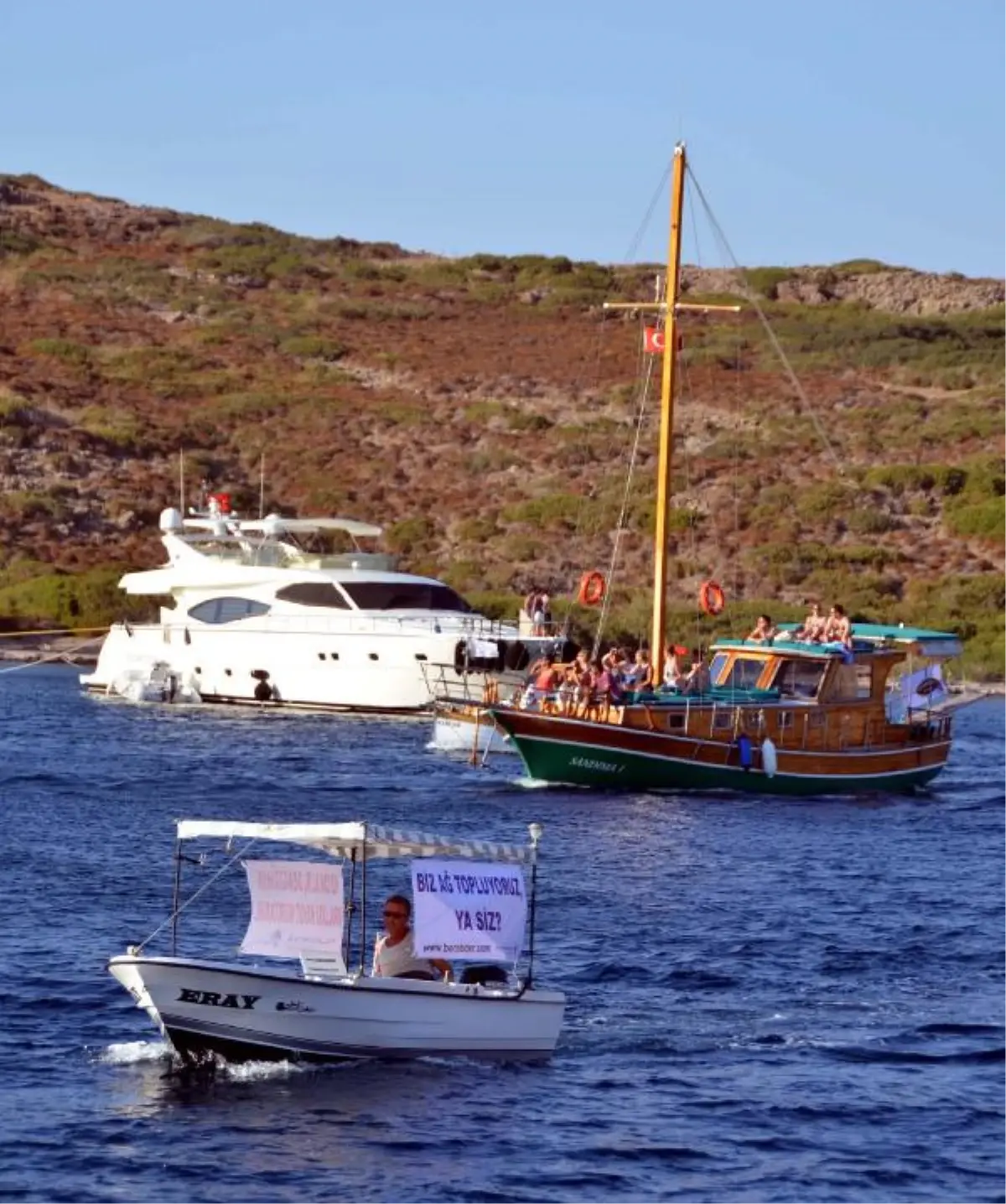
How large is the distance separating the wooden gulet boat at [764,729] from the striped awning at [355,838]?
2028 centimetres

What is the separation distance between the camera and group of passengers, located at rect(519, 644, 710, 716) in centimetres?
4169

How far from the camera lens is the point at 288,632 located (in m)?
59.7

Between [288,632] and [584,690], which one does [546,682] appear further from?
[288,632]

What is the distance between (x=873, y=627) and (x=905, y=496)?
5185 centimetres

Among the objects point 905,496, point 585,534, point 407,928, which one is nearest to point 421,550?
point 585,534

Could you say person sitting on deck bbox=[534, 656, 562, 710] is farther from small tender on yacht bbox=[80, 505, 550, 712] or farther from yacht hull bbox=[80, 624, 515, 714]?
yacht hull bbox=[80, 624, 515, 714]

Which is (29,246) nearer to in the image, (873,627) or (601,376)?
(601,376)

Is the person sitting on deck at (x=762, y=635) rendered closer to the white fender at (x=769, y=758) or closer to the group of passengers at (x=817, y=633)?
the group of passengers at (x=817, y=633)

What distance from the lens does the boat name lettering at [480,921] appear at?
20.5 m

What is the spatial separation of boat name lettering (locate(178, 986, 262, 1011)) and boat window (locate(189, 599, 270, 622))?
4143 centimetres

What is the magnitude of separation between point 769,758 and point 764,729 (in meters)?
0.55

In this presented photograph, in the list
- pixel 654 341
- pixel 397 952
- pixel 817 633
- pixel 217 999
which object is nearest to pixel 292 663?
pixel 654 341

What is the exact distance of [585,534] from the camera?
301 ft

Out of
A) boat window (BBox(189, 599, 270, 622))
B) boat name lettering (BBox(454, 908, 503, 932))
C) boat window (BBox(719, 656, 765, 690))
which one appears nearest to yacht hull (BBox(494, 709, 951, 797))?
boat window (BBox(719, 656, 765, 690))
